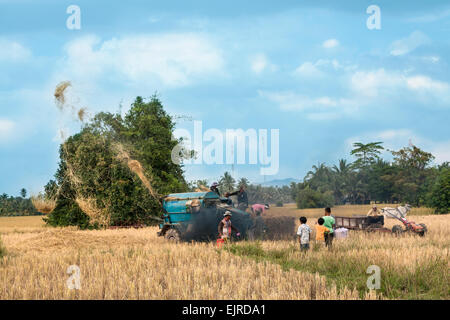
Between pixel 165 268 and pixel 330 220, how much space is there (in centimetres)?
504

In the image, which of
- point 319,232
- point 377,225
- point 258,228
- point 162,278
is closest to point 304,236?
point 319,232

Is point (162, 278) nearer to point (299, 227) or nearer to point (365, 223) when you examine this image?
point (299, 227)

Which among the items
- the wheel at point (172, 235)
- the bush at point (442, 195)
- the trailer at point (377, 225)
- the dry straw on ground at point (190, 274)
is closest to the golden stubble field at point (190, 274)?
the dry straw on ground at point (190, 274)

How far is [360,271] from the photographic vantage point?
9.59 m

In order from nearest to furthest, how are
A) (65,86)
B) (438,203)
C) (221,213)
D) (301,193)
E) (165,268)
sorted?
(165,268), (221,213), (65,86), (438,203), (301,193)

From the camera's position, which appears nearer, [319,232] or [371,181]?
[319,232]

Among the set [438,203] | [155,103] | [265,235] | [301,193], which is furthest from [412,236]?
[301,193]

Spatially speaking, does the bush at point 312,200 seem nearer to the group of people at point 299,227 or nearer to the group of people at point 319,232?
the group of people at point 299,227

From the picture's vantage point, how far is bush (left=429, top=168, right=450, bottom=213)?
44844mm

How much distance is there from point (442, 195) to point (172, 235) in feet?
121

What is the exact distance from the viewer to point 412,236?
1695 centimetres

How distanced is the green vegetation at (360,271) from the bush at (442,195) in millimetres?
37610

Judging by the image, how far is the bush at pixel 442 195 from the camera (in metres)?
44.8
